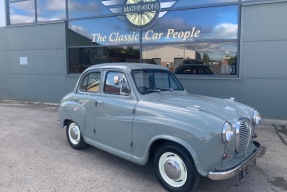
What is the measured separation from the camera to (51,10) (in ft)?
38.1

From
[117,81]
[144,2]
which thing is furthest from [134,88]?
[144,2]

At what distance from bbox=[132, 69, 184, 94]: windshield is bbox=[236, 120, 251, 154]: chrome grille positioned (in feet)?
4.95

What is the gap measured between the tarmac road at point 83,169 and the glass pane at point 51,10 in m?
6.17

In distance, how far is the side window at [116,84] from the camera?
4516mm

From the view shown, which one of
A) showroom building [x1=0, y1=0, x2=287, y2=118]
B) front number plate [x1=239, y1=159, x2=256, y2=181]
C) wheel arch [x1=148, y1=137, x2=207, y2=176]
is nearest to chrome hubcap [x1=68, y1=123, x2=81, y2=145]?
wheel arch [x1=148, y1=137, x2=207, y2=176]

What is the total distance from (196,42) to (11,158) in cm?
632

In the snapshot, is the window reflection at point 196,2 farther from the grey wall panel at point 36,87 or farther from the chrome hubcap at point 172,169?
the chrome hubcap at point 172,169

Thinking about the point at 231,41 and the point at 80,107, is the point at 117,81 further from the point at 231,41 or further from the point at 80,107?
the point at 231,41

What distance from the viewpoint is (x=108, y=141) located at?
15.4 feet

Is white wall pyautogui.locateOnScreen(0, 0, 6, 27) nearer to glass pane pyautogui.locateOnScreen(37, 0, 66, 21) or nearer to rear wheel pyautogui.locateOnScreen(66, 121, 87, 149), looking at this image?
glass pane pyautogui.locateOnScreen(37, 0, 66, 21)

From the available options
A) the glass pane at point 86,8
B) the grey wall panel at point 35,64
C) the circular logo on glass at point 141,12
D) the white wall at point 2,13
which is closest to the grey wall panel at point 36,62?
the grey wall panel at point 35,64

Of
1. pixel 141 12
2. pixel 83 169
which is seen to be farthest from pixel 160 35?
pixel 83 169

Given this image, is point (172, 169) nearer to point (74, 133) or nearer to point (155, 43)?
point (74, 133)

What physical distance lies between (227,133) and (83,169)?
8.29 feet
